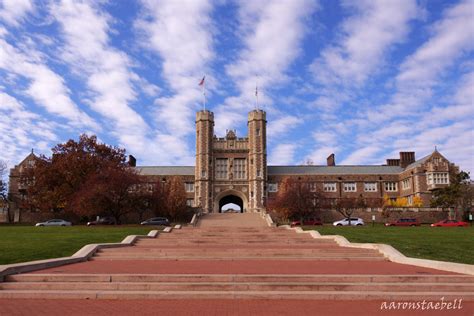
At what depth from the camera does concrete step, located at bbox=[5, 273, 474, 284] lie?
10.4 metres

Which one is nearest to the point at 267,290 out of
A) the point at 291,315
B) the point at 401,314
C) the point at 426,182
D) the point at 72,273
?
the point at 291,315

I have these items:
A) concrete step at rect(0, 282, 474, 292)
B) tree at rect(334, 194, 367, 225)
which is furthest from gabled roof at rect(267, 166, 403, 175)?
concrete step at rect(0, 282, 474, 292)

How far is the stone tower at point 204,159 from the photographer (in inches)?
2208

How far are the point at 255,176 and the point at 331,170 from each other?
13.7 m

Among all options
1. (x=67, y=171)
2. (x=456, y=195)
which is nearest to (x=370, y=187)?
(x=456, y=195)

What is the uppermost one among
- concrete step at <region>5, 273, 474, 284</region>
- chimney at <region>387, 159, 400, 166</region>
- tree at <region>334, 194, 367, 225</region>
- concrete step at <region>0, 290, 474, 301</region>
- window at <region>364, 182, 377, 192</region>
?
chimney at <region>387, 159, 400, 166</region>

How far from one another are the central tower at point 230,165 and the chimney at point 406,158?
22.8 metres

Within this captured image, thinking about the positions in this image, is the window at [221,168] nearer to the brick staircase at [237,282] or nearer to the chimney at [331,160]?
the chimney at [331,160]

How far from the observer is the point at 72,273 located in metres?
11.1

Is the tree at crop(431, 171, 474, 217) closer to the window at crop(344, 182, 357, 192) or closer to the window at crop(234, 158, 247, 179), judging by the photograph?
the window at crop(344, 182, 357, 192)

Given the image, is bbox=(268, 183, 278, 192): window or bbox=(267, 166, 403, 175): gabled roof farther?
bbox=(267, 166, 403, 175): gabled roof

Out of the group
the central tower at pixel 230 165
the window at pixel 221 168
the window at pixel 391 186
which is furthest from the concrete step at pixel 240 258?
the window at pixel 391 186

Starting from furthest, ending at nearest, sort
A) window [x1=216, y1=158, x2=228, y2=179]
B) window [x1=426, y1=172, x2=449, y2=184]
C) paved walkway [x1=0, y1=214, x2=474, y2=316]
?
window [x1=216, y1=158, x2=228, y2=179] < window [x1=426, y1=172, x2=449, y2=184] < paved walkway [x1=0, y1=214, x2=474, y2=316]

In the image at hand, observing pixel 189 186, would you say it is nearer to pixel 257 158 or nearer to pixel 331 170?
pixel 257 158
